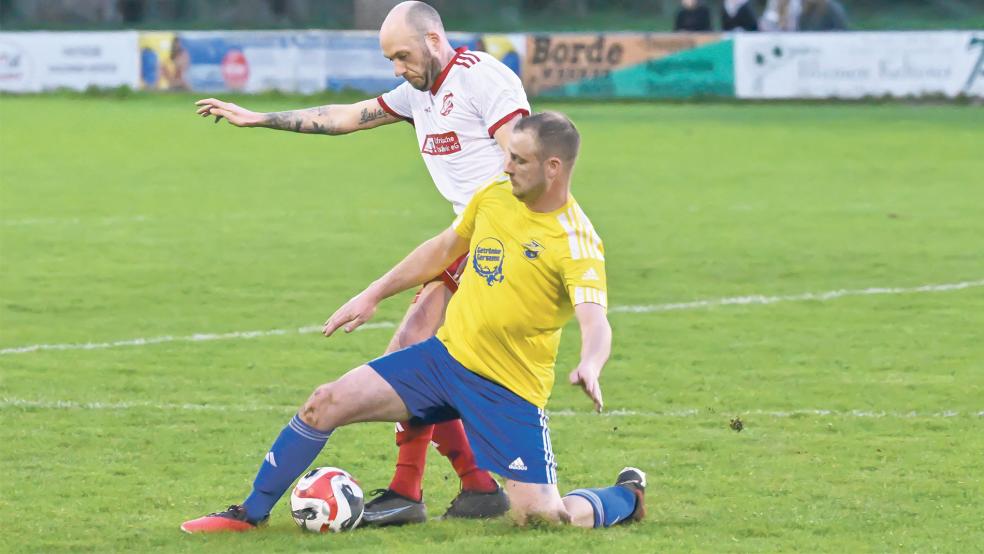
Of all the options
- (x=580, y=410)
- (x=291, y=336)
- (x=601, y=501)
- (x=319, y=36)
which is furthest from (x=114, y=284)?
(x=319, y=36)

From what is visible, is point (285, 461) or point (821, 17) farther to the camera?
point (821, 17)

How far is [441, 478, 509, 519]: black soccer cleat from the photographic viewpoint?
6418mm

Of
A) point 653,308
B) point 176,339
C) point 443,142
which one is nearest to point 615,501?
point 443,142

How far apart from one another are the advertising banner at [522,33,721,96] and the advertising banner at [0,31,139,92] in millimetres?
6795

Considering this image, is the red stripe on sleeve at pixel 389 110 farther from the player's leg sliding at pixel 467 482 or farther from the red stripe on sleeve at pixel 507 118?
the player's leg sliding at pixel 467 482

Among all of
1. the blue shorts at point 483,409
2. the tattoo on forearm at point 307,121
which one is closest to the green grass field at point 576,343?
the blue shorts at point 483,409

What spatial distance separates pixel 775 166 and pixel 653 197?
3.27 metres

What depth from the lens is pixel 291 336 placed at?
10359 mm

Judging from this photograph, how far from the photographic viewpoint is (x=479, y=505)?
21.2 ft

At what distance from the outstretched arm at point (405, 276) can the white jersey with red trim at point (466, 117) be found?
0.45 metres

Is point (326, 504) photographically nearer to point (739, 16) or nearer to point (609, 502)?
point (609, 502)

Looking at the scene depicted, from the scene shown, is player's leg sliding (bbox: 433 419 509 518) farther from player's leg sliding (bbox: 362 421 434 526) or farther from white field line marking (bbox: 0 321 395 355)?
white field line marking (bbox: 0 321 395 355)

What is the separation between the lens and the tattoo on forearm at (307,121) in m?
7.30

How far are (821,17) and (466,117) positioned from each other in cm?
2359
